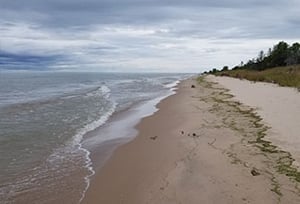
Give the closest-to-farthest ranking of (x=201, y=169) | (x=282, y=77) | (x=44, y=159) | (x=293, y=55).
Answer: (x=201, y=169)
(x=44, y=159)
(x=282, y=77)
(x=293, y=55)

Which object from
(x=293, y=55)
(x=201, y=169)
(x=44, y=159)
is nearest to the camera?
Answer: (x=201, y=169)

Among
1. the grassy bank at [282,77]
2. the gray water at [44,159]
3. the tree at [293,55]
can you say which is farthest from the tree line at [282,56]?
the gray water at [44,159]

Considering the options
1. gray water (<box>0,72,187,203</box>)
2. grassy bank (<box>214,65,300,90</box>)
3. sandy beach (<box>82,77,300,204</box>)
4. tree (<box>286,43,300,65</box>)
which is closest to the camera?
sandy beach (<box>82,77,300,204</box>)

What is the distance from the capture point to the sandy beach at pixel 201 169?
257 inches

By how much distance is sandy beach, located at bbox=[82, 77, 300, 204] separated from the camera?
6.54 meters

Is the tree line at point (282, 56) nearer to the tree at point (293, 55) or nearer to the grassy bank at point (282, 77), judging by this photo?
the tree at point (293, 55)

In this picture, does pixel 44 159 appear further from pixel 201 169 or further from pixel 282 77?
pixel 282 77

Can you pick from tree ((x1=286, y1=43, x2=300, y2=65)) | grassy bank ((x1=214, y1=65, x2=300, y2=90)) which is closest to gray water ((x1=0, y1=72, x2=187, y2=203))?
grassy bank ((x1=214, y1=65, x2=300, y2=90))

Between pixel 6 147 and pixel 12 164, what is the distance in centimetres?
215

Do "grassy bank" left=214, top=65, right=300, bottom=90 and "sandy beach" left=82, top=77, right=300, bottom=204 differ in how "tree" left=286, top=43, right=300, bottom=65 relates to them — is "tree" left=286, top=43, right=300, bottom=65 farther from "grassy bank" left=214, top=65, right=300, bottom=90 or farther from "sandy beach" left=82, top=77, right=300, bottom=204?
"sandy beach" left=82, top=77, right=300, bottom=204

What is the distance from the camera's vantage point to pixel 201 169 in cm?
803

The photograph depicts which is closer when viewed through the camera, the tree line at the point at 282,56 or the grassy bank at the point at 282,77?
the grassy bank at the point at 282,77

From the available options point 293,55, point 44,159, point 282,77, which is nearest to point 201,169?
point 44,159

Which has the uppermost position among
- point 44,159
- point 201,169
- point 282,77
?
point 201,169
